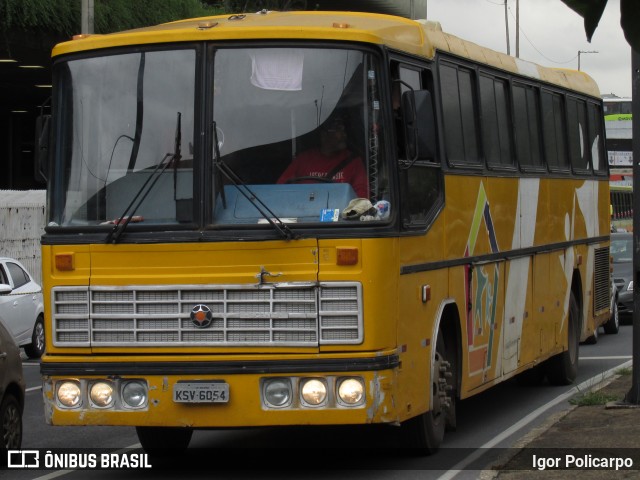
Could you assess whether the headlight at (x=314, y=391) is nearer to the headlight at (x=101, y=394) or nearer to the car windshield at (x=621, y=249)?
the headlight at (x=101, y=394)

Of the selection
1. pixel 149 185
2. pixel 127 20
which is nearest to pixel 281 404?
pixel 149 185

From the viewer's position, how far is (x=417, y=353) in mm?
9430

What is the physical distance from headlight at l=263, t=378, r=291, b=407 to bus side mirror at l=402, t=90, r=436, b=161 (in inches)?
70.9

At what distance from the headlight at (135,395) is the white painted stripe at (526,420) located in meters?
2.18

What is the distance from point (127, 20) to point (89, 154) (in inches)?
925

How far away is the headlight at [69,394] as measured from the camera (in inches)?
348

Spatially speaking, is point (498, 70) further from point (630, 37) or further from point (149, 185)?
point (630, 37)

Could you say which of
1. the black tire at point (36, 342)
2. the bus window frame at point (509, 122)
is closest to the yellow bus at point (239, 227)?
the bus window frame at point (509, 122)

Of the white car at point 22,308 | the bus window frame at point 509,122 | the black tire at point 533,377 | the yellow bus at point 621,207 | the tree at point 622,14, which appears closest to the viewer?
the tree at point 622,14

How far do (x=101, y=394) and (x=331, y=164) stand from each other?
2.18 metres

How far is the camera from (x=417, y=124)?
9.03 metres

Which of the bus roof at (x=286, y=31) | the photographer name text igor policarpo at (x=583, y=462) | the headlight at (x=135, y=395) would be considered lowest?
the photographer name text igor policarpo at (x=583, y=462)

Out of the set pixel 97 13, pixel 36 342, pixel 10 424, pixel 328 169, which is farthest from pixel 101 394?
pixel 97 13

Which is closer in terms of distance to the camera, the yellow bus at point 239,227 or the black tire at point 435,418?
the yellow bus at point 239,227
